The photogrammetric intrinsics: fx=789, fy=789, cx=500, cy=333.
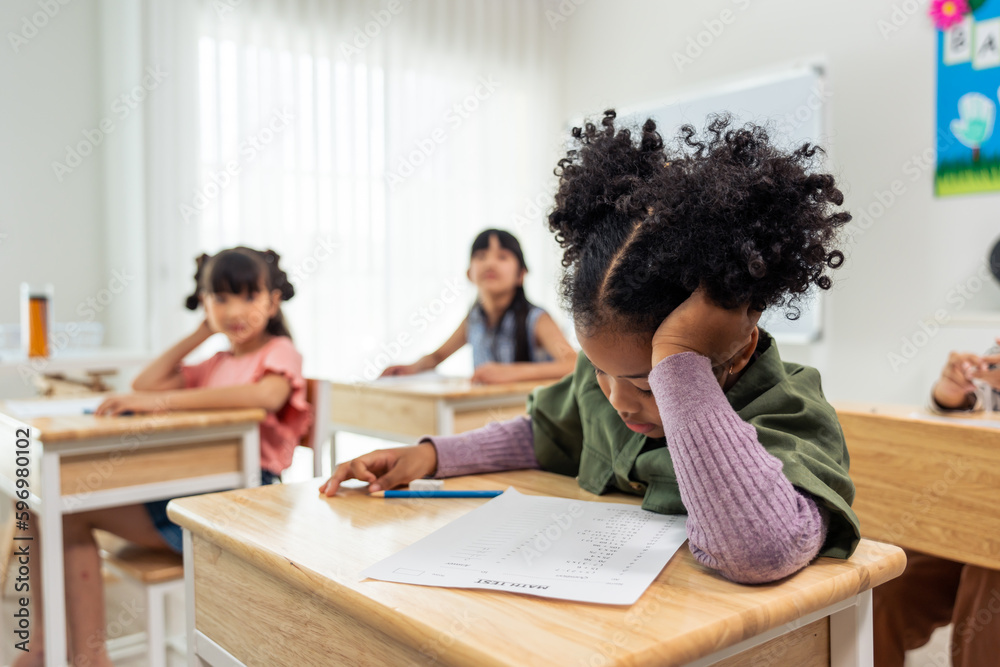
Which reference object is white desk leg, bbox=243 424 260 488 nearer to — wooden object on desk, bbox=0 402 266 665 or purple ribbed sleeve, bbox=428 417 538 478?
wooden object on desk, bbox=0 402 266 665

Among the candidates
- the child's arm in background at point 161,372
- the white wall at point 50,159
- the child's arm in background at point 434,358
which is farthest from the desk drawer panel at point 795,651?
the white wall at point 50,159

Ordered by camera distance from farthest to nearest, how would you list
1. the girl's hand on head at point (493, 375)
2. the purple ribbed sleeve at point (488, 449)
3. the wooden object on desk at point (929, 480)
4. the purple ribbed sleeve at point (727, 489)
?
the girl's hand on head at point (493, 375)
the wooden object on desk at point (929, 480)
the purple ribbed sleeve at point (488, 449)
the purple ribbed sleeve at point (727, 489)

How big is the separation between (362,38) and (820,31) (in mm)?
2112

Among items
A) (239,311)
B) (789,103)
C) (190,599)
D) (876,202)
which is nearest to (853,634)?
(190,599)

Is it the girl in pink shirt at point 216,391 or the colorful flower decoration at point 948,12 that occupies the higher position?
the colorful flower decoration at point 948,12

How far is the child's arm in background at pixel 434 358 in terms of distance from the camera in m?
2.68

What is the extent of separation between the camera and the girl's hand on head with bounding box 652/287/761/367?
2.27ft

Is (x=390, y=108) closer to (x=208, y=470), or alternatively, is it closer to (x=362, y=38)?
(x=362, y=38)

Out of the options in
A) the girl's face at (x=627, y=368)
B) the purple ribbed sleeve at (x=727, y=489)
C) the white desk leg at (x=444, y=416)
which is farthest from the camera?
the white desk leg at (x=444, y=416)

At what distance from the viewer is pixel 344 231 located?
3809 mm

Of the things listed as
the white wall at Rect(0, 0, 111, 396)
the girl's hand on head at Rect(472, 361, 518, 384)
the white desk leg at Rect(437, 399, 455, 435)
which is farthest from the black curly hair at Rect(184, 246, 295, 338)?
the white wall at Rect(0, 0, 111, 396)

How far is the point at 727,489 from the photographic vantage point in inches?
25.5

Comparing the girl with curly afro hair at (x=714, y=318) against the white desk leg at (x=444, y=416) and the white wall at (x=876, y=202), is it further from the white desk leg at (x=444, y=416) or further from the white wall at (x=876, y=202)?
the white wall at (x=876, y=202)

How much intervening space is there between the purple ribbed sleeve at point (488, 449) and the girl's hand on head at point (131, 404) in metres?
0.87
